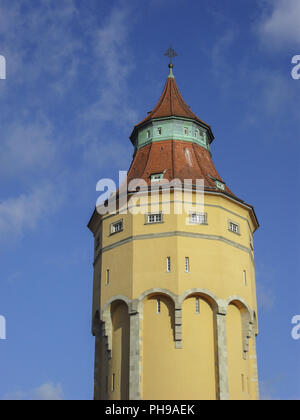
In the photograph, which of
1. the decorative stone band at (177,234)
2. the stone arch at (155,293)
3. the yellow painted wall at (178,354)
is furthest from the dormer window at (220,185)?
the stone arch at (155,293)

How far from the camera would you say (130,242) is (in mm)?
36000

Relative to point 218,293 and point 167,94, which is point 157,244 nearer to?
point 218,293

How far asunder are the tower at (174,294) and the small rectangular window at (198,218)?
50 mm

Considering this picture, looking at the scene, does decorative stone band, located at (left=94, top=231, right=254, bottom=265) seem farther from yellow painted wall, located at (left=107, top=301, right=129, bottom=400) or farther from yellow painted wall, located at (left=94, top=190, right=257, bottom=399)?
yellow painted wall, located at (left=107, top=301, right=129, bottom=400)

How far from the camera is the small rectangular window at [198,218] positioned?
118 ft

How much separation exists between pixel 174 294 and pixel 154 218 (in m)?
4.22

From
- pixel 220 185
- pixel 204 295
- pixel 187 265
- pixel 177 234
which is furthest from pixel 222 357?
pixel 220 185

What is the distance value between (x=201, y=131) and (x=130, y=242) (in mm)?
9053

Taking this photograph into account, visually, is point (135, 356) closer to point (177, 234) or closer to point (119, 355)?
point (119, 355)

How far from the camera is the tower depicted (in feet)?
109

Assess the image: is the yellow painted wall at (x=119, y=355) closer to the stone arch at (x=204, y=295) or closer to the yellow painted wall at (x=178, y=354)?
the yellow painted wall at (x=178, y=354)

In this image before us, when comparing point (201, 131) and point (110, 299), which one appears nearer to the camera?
point (110, 299)
